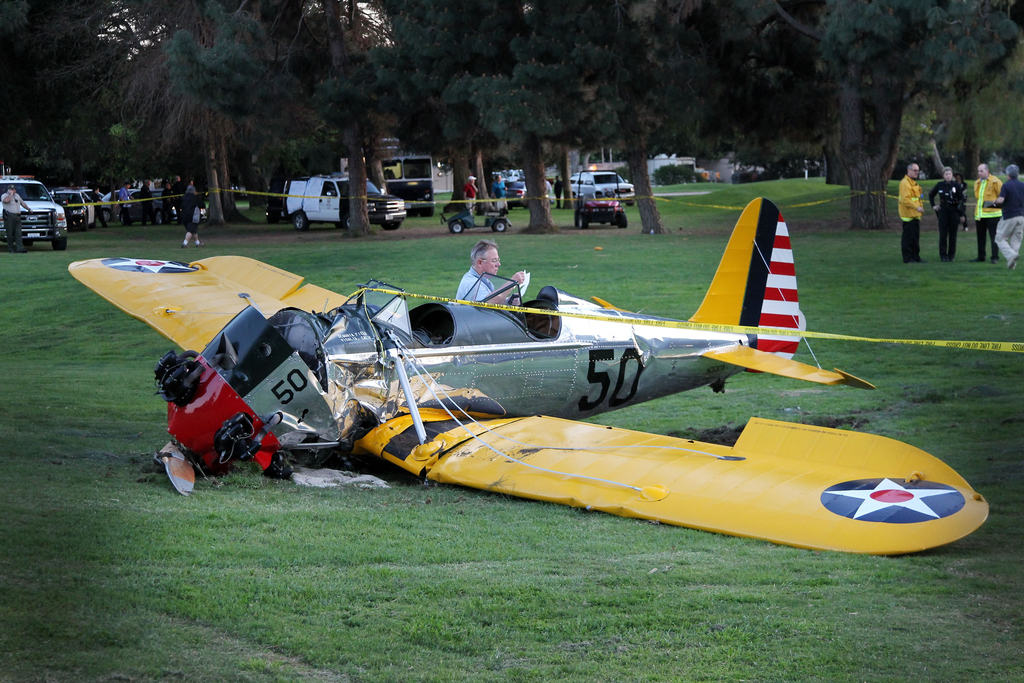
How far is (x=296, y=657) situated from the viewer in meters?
4.00

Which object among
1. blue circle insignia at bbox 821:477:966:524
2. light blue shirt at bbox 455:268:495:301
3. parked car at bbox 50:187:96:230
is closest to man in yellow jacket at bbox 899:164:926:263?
light blue shirt at bbox 455:268:495:301

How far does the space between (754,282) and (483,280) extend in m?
2.95

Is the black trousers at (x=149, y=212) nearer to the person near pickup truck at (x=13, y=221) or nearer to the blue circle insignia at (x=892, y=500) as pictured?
the person near pickup truck at (x=13, y=221)

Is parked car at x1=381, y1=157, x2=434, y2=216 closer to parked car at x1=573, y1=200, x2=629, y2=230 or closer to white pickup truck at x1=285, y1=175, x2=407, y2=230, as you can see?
white pickup truck at x1=285, y1=175, x2=407, y2=230

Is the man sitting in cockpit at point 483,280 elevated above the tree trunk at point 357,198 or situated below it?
below

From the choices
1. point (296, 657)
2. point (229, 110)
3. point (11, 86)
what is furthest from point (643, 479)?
point (11, 86)

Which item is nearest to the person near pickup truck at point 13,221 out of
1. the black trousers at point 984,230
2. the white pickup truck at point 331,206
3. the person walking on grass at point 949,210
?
the white pickup truck at point 331,206

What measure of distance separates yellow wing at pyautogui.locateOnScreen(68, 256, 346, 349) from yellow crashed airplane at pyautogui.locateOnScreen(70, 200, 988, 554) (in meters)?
0.05

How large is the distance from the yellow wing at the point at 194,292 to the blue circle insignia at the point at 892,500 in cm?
568

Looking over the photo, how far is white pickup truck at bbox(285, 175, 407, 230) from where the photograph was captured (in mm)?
38562

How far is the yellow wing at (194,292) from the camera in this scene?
10.2m

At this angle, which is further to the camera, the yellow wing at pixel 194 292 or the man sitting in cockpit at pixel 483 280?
the yellow wing at pixel 194 292

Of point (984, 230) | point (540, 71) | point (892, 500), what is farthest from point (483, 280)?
point (540, 71)

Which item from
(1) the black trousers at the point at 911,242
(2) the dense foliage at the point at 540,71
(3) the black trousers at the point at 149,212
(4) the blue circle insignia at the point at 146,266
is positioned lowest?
(1) the black trousers at the point at 911,242
